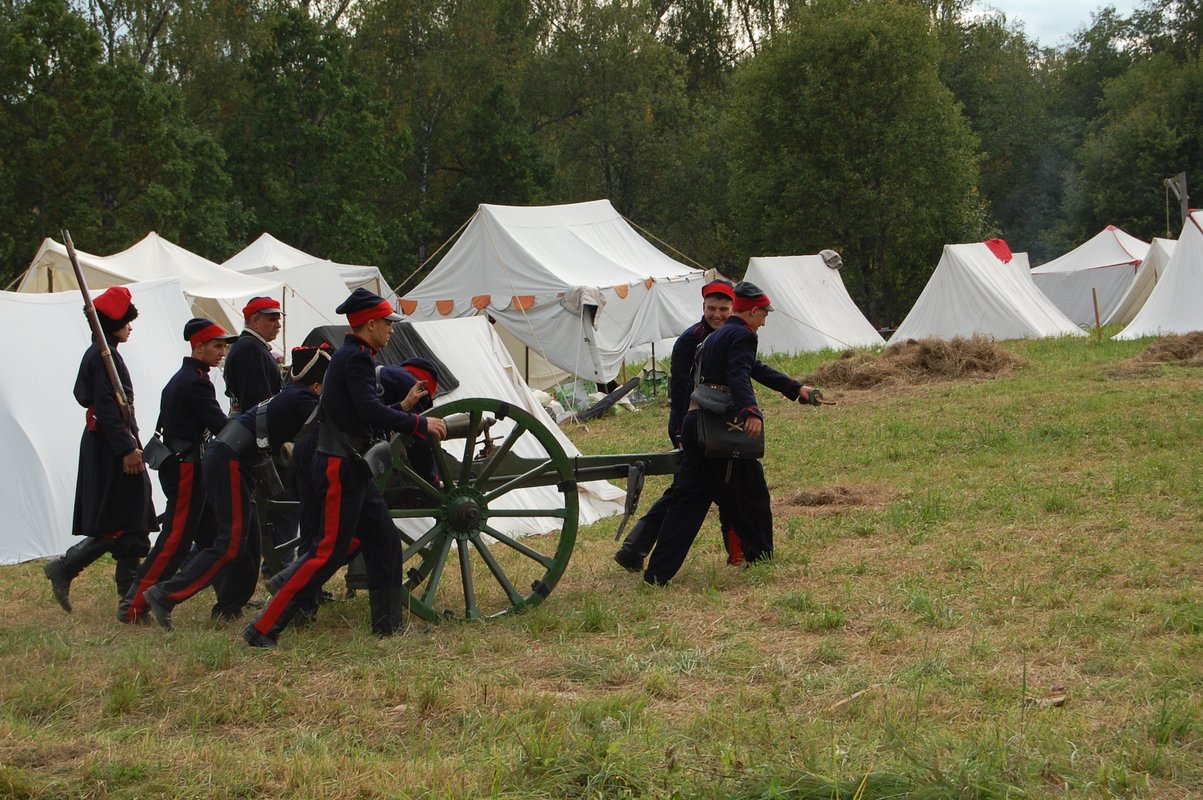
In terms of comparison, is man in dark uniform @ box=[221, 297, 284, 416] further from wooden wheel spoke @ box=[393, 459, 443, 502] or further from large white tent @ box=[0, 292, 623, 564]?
large white tent @ box=[0, 292, 623, 564]

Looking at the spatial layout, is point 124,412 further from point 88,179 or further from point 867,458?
point 88,179

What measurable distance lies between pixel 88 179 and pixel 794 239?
54.6ft

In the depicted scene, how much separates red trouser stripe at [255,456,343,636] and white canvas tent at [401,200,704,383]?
1130 centimetres

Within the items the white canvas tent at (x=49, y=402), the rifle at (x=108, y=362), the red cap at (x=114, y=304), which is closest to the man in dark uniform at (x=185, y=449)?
the rifle at (x=108, y=362)

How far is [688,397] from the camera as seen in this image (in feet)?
22.2

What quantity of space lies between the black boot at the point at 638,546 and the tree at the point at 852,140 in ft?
82.6

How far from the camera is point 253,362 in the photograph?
6.23 m

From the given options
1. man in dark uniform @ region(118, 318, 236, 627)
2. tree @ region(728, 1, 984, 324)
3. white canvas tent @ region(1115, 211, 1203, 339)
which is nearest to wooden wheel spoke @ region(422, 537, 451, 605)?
man in dark uniform @ region(118, 318, 236, 627)

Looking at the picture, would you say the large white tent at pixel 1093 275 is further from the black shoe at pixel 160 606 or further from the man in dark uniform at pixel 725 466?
the black shoe at pixel 160 606

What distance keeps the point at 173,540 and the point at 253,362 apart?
957mm

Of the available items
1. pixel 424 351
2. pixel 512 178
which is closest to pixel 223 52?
pixel 512 178

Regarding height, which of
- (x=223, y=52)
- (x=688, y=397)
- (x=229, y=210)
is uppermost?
(x=223, y=52)

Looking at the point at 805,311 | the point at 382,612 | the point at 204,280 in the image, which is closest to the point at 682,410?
the point at 382,612

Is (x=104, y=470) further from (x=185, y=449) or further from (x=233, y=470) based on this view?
(x=233, y=470)
